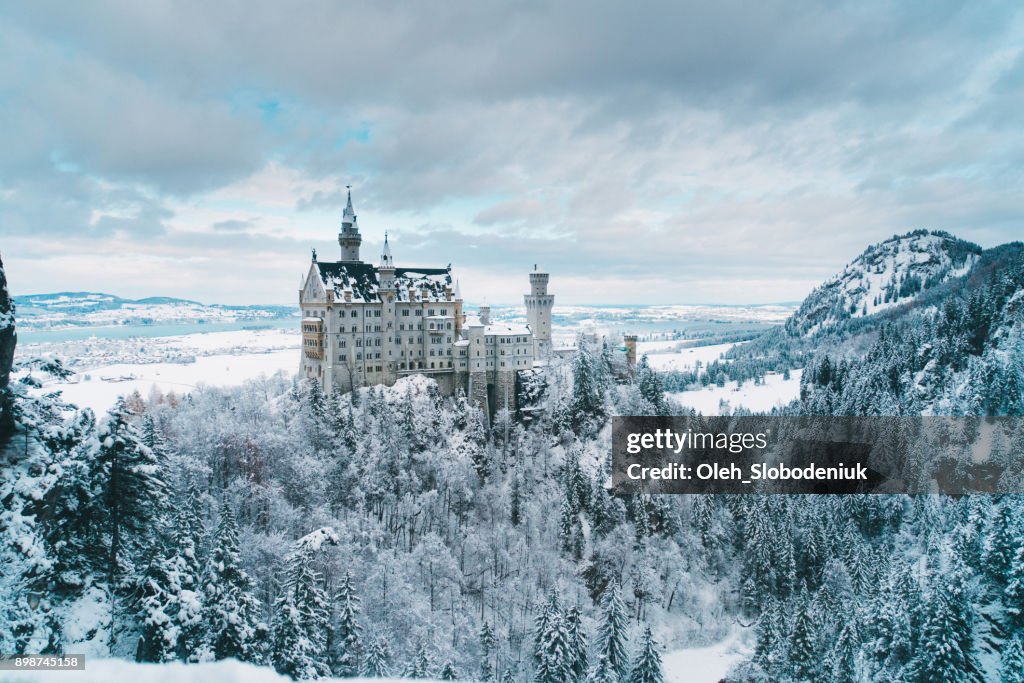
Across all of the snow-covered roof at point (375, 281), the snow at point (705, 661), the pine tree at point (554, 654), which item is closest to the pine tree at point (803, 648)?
the snow at point (705, 661)

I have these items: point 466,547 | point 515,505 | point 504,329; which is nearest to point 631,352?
point 504,329

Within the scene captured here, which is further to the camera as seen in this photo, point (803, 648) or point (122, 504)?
point (803, 648)

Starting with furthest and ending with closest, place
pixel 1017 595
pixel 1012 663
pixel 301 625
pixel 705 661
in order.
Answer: pixel 705 661, pixel 1017 595, pixel 1012 663, pixel 301 625

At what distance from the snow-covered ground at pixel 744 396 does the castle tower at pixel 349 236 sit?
84.5m

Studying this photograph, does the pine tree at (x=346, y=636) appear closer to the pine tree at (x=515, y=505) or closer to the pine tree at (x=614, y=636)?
the pine tree at (x=614, y=636)

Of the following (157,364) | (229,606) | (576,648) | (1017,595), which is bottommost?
(576,648)

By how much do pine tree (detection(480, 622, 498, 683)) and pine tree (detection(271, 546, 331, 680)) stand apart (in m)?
16.5

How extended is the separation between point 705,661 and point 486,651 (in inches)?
1076

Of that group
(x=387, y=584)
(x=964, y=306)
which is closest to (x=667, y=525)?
(x=387, y=584)

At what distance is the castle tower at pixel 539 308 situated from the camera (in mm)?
101000

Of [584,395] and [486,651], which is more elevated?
[584,395]

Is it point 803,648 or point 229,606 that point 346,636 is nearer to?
point 229,606

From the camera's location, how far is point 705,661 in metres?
68.0

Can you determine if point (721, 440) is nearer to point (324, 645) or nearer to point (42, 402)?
point (324, 645)
